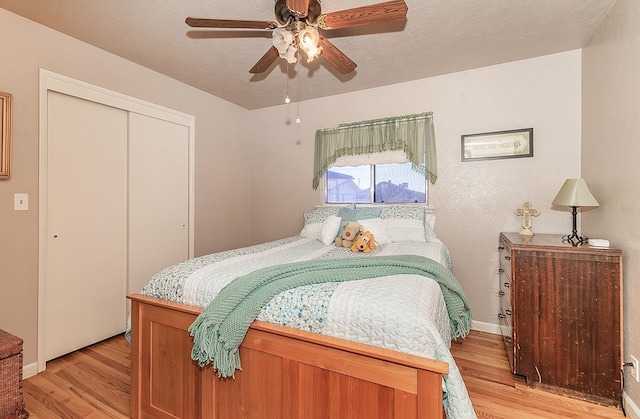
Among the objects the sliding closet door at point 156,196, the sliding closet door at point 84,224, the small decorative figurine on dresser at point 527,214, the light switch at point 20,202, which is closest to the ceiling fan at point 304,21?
the sliding closet door at point 84,224

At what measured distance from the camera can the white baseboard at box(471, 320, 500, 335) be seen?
274 cm

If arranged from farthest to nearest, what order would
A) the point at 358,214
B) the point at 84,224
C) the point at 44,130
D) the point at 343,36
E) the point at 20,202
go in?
1. the point at 358,214
2. the point at 84,224
3. the point at 343,36
4. the point at 44,130
5. the point at 20,202

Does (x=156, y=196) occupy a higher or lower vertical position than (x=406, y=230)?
higher

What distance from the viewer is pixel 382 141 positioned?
3188mm

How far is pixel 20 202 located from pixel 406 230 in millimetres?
2939

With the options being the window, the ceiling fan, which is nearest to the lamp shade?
the window

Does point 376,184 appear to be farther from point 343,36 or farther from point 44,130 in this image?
point 44,130

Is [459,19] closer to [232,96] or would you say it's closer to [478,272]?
[478,272]

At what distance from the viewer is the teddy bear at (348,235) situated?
2490 mm

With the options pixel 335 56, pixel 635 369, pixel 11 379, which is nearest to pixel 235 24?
pixel 335 56

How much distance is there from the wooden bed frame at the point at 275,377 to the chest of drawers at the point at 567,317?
1.36 meters

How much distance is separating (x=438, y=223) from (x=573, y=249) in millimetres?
1217

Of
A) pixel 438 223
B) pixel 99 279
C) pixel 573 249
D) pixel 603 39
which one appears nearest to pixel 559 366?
pixel 573 249

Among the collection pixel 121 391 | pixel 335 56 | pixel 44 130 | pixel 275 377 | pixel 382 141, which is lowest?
pixel 121 391
